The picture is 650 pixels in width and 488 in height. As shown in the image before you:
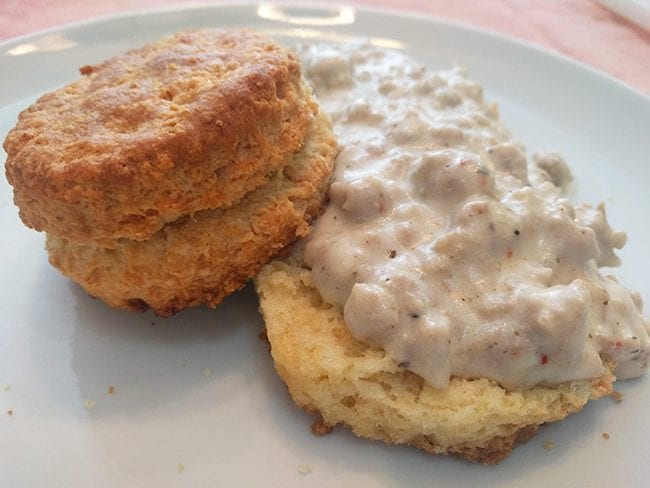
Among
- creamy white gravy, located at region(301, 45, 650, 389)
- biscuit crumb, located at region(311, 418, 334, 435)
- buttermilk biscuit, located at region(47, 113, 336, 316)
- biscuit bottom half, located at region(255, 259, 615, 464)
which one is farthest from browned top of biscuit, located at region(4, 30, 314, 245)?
biscuit crumb, located at region(311, 418, 334, 435)

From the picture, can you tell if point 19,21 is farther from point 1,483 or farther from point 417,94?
point 1,483

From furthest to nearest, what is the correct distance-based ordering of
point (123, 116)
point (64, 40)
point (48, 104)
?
point (64, 40) < point (48, 104) < point (123, 116)

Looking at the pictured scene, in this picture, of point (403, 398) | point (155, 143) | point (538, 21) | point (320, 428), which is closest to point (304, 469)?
point (320, 428)

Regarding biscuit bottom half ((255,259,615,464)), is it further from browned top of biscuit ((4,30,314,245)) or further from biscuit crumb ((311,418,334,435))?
browned top of biscuit ((4,30,314,245))

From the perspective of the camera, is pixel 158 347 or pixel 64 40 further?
pixel 64 40

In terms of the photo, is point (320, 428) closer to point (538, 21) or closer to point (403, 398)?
point (403, 398)

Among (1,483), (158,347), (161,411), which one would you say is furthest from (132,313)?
(1,483)

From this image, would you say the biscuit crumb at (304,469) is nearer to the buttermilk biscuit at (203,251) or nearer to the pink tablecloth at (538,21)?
the buttermilk biscuit at (203,251)
